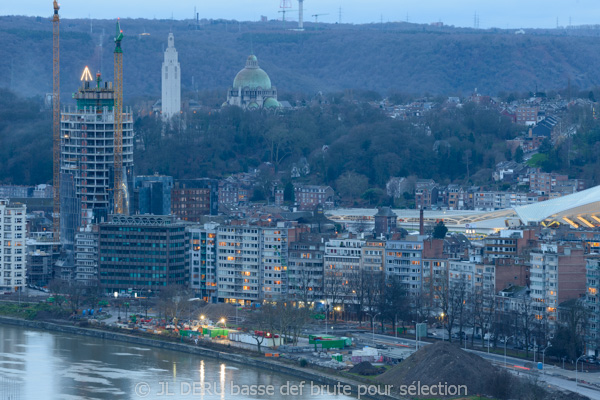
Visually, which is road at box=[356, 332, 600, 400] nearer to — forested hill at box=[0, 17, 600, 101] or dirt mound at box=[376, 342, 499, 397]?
dirt mound at box=[376, 342, 499, 397]

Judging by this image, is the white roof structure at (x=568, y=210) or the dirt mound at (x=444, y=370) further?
the white roof structure at (x=568, y=210)

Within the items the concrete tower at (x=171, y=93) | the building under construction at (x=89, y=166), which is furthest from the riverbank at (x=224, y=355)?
the concrete tower at (x=171, y=93)

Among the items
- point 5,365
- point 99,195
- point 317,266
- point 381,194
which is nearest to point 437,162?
point 381,194

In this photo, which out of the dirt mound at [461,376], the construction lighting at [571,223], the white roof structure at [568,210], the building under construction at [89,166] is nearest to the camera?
the dirt mound at [461,376]

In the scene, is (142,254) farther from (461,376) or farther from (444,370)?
(461,376)

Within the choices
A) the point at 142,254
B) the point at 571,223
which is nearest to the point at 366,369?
the point at 142,254

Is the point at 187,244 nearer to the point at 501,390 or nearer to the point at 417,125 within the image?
the point at 501,390

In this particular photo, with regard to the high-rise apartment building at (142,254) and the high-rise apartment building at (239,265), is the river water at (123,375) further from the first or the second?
the high-rise apartment building at (239,265)
